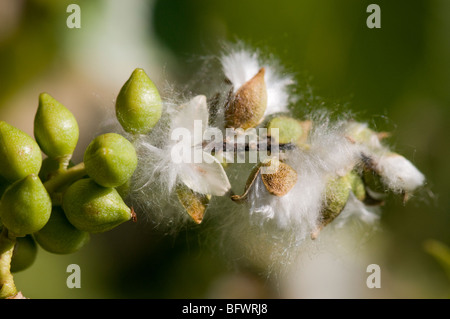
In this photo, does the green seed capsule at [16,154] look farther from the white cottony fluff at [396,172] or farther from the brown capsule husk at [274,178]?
the white cottony fluff at [396,172]

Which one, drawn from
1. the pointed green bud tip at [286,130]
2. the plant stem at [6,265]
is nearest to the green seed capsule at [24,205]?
the plant stem at [6,265]

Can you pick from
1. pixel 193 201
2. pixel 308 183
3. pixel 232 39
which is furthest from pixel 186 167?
pixel 232 39

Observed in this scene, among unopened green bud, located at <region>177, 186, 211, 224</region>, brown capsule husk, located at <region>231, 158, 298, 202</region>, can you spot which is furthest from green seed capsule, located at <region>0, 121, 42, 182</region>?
brown capsule husk, located at <region>231, 158, 298, 202</region>

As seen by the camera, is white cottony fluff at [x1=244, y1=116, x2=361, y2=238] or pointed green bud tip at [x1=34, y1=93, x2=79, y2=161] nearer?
pointed green bud tip at [x1=34, y1=93, x2=79, y2=161]

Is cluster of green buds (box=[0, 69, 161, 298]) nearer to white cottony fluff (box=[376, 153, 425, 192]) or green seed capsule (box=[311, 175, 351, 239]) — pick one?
green seed capsule (box=[311, 175, 351, 239])

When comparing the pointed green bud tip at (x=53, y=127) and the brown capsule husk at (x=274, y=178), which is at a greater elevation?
the pointed green bud tip at (x=53, y=127)

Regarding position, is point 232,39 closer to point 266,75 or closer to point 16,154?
point 266,75
